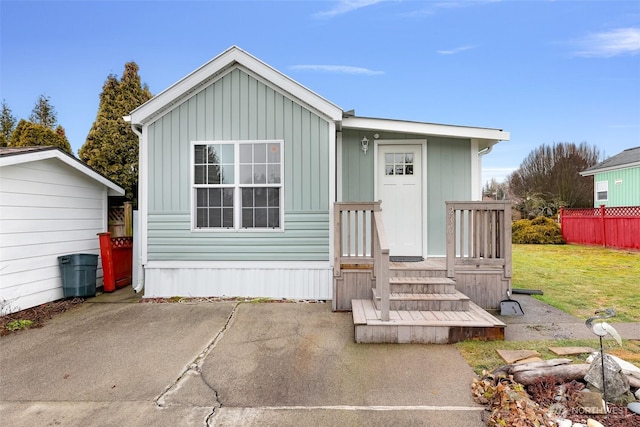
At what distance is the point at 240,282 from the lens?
5.51 m

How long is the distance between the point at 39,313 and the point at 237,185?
11.8 ft

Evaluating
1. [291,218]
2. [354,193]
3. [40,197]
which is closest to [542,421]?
[291,218]

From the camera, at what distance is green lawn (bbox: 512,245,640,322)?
4.96 metres

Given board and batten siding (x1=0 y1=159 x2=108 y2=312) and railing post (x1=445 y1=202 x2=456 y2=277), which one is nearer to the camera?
railing post (x1=445 y1=202 x2=456 y2=277)

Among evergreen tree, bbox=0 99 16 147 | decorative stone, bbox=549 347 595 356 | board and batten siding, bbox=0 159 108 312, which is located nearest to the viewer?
decorative stone, bbox=549 347 595 356

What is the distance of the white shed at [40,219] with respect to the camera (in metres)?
4.84

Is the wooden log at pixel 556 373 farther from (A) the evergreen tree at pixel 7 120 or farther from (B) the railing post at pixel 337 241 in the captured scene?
(A) the evergreen tree at pixel 7 120

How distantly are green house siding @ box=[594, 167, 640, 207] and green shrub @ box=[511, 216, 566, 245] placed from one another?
3555 mm

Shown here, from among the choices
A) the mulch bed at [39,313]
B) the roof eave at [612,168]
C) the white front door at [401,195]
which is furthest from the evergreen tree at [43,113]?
the roof eave at [612,168]

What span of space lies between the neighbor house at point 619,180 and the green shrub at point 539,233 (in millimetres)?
3555

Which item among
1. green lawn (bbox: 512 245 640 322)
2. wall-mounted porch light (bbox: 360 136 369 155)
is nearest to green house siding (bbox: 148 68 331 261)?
wall-mounted porch light (bbox: 360 136 369 155)

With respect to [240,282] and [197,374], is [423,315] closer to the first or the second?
[197,374]

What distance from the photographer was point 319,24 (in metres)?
11.9

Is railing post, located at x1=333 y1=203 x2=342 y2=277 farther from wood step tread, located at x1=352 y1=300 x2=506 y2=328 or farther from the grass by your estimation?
the grass
